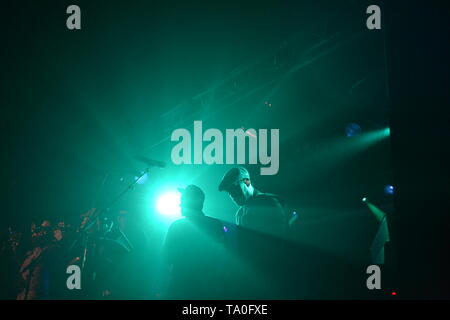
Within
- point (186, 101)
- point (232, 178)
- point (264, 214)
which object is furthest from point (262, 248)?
point (186, 101)

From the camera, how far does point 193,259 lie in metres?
2.67

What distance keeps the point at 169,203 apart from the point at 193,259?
120 inches

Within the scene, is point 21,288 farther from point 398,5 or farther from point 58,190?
point 398,5

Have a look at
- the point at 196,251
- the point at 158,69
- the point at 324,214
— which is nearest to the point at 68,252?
the point at 196,251

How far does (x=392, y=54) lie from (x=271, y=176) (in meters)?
4.93

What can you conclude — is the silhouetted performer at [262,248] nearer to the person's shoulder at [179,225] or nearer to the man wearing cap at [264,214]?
the man wearing cap at [264,214]

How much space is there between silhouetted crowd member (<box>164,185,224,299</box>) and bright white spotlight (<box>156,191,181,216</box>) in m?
2.84

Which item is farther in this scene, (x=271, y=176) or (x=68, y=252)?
(x=271, y=176)

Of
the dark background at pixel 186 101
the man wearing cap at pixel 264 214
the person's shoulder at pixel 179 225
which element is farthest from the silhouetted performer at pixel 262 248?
the dark background at pixel 186 101

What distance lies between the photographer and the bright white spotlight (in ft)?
18.3

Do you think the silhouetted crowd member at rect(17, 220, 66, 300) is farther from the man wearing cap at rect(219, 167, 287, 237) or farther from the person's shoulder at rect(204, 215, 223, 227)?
A: the man wearing cap at rect(219, 167, 287, 237)

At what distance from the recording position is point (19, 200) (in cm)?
482

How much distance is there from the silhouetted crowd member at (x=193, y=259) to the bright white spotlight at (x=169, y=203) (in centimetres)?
284

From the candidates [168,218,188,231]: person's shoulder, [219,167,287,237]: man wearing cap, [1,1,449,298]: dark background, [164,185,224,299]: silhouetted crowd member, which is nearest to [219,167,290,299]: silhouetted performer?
[219,167,287,237]: man wearing cap
